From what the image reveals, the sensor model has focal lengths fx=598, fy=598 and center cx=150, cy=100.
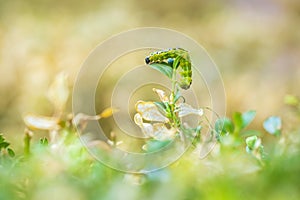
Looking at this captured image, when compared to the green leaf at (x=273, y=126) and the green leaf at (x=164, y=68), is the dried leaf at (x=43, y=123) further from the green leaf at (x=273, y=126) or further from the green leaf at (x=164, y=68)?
the green leaf at (x=273, y=126)

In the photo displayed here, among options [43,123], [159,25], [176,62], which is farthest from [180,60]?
[159,25]

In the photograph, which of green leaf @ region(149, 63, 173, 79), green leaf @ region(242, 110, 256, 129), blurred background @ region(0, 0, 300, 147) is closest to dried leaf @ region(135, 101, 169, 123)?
green leaf @ region(149, 63, 173, 79)

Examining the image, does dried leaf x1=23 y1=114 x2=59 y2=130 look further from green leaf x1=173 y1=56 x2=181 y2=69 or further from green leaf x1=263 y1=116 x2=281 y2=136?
green leaf x1=263 y1=116 x2=281 y2=136

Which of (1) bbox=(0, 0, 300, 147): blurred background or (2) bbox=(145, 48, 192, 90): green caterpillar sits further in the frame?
(1) bbox=(0, 0, 300, 147): blurred background

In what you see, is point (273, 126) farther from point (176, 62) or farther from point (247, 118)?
point (176, 62)

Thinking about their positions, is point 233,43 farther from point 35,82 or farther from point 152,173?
point 152,173

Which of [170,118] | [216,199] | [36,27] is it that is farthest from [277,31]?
[216,199]
